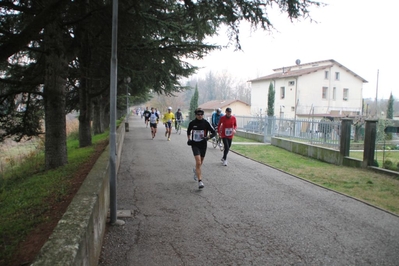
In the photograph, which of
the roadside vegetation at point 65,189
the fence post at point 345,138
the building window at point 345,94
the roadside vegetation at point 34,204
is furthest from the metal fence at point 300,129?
the building window at point 345,94

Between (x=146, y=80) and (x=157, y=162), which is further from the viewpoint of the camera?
(x=146, y=80)

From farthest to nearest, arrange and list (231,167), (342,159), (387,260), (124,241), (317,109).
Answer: (317,109)
(342,159)
(231,167)
(124,241)
(387,260)

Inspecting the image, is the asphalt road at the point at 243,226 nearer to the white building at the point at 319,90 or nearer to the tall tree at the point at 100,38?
the tall tree at the point at 100,38

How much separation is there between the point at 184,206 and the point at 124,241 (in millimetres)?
1844

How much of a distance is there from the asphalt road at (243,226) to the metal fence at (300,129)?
487 centimetres

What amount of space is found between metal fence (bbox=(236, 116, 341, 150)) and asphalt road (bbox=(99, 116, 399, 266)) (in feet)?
16.0

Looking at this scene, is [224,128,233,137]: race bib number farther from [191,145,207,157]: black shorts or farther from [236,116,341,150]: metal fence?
[236,116,341,150]: metal fence

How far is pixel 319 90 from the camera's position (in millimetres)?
44344

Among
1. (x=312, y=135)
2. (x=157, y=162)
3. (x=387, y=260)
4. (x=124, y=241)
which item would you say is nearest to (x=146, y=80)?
(x=157, y=162)

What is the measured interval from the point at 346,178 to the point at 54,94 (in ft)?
27.4

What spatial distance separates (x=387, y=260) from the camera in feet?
13.7

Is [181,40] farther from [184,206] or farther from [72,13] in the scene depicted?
[184,206]

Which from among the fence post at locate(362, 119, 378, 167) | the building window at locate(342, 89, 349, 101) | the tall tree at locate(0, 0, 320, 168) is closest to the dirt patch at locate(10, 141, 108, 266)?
the tall tree at locate(0, 0, 320, 168)

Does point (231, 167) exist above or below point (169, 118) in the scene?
below
